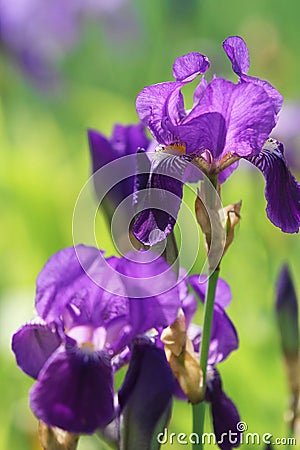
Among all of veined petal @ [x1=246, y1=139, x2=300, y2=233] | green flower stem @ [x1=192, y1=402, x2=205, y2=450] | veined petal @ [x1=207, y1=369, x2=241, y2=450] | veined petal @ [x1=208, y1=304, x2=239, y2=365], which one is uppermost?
veined petal @ [x1=246, y1=139, x2=300, y2=233]

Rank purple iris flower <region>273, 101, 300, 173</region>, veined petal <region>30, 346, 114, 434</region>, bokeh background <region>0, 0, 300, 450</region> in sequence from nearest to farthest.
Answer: veined petal <region>30, 346, 114, 434</region>, bokeh background <region>0, 0, 300, 450</region>, purple iris flower <region>273, 101, 300, 173</region>

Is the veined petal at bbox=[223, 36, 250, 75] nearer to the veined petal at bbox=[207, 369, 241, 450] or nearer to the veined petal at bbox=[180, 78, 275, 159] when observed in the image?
the veined petal at bbox=[180, 78, 275, 159]

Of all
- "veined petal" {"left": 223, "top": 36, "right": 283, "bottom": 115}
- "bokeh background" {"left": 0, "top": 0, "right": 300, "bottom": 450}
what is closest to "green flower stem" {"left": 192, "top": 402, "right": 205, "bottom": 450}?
"veined petal" {"left": 223, "top": 36, "right": 283, "bottom": 115}

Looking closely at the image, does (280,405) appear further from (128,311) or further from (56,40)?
(56,40)

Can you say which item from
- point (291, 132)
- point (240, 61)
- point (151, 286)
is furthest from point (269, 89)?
point (291, 132)

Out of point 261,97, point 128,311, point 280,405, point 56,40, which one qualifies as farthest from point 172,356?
point 56,40

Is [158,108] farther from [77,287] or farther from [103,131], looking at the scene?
[103,131]
